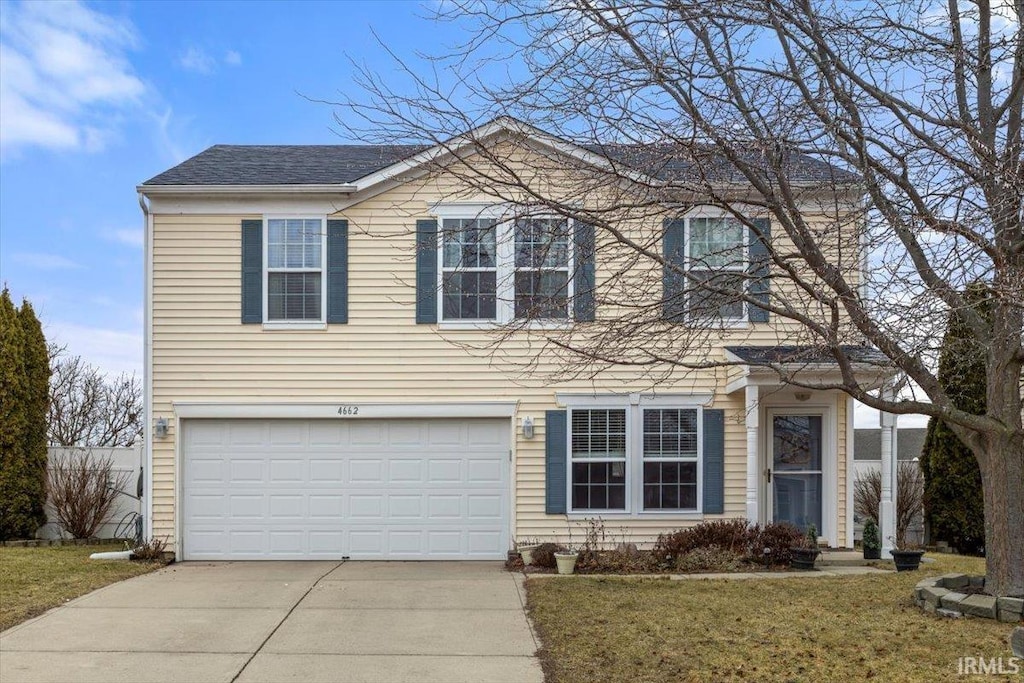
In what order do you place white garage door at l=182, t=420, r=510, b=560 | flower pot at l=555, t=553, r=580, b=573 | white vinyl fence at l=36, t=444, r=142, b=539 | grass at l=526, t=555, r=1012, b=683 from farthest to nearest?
white vinyl fence at l=36, t=444, r=142, b=539
white garage door at l=182, t=420, r=510, b=560
flower pot at l=555, t=553, r=580, b=573
grass at l=526, t=555, r=1012, b=683

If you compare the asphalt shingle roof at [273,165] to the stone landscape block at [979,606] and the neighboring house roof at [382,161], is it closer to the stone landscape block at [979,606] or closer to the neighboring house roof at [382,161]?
the neighboring house roof at [382,161]

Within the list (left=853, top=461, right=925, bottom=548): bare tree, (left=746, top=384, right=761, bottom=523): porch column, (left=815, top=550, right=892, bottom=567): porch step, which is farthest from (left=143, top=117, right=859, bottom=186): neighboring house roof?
(left=853, top=461, right=925, bottom=548): bare tree

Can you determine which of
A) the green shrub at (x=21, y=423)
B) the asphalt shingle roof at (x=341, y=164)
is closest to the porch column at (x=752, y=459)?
the asphalt shingle roof at (x=341, y=164)

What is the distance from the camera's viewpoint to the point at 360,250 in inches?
537

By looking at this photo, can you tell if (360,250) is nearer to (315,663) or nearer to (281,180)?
(281,180)

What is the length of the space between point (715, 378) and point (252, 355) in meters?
6.54

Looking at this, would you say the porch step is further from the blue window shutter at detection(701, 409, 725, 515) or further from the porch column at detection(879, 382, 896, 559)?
the blue window shutter at detection(701, 409, 725, 515)

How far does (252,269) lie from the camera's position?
13516 millimetres

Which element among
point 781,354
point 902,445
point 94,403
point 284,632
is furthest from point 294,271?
point 94,403

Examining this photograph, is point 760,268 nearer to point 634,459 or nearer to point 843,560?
point 634,459

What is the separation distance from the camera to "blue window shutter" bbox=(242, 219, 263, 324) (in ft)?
44.3

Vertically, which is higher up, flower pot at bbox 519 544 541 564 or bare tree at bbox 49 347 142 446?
bare tree at bbox 49 347 142 446

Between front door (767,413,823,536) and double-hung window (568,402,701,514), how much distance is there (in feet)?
3.89

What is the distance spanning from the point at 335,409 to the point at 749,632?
719 centimetres
